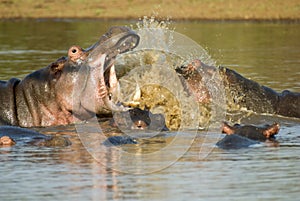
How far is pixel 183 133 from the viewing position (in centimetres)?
840

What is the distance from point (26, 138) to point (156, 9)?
15.4 metres

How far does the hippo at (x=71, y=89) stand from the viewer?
8.51 m

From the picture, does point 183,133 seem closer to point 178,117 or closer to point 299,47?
point 178,117

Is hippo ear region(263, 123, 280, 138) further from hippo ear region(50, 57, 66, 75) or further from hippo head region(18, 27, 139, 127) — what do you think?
hippo ear region(50, 57, 66, 75)

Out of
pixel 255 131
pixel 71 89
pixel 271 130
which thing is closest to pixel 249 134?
pixel 255 131

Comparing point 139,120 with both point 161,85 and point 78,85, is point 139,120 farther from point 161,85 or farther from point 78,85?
point 161,85

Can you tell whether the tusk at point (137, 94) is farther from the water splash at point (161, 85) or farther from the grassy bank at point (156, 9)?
the grassy bank at point (156, 9)

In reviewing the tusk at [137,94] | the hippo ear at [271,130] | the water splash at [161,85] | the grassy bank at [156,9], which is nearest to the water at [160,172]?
the hippo ear at [271,130]

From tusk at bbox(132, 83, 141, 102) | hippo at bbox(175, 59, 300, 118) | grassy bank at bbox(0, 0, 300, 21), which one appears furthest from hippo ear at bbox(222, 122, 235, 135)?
grassy bank at bbox(0, 0, 300, 21)

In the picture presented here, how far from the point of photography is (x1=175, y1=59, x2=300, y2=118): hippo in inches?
367

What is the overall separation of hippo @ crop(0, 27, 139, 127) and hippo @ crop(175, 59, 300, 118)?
3.12ft

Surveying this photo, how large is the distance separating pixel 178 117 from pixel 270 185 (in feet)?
10.2

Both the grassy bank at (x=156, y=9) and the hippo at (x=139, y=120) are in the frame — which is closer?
the hippo at (x=139, y=120)

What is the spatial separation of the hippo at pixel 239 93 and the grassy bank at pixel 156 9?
1246 cm
